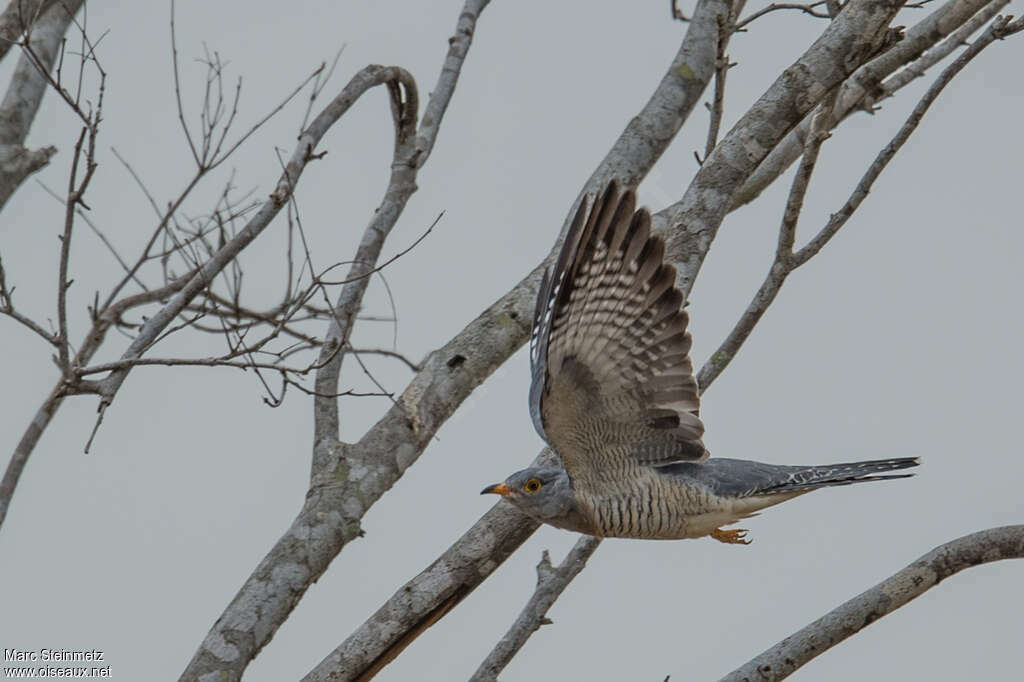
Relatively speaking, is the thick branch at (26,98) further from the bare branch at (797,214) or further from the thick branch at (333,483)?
the bare branch at (797,214)

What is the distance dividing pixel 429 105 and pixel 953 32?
2213 mm

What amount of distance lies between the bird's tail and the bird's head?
0.72 meters

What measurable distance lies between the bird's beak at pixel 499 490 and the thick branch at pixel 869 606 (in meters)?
1.10

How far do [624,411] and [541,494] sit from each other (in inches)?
16.4

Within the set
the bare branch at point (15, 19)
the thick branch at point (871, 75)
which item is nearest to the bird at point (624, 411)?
the thick branch at point (871, 75)

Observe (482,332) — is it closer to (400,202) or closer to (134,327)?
(400,202)

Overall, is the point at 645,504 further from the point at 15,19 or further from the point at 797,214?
the point at 15,19

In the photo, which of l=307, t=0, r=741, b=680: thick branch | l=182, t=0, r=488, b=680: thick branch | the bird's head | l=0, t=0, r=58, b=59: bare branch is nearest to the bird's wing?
the bird's head

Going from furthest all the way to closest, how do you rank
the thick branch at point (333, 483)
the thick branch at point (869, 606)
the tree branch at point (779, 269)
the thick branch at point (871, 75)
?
the thick branch at point (871, 75), the tree branch at point (779, 269), the thick branch at point (333, 483), the thick branch at point (869, 606)

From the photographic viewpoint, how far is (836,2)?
5.24m

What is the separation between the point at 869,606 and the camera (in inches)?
143

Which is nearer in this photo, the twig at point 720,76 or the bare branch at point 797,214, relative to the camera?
the bare branch at point 797,214

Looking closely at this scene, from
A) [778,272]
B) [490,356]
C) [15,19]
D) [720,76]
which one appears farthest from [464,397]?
[15,19]

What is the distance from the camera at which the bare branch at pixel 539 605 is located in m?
4.21
